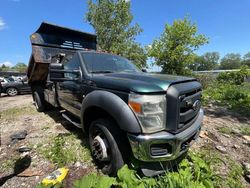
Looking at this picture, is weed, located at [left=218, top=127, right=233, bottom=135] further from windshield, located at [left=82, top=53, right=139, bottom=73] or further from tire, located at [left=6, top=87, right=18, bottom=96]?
tire, located at [left=6, top=87, right=18, bottom=96]

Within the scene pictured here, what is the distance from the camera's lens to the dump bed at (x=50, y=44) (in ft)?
19.2

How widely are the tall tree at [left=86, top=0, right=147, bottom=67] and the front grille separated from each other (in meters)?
18.9

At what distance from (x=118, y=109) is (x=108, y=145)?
63 cm

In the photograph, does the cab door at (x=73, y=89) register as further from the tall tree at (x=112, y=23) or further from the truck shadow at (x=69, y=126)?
the tall tree at (x=112, y=23)

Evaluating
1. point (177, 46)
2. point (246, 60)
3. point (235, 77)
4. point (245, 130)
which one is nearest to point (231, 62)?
point (246, 60)

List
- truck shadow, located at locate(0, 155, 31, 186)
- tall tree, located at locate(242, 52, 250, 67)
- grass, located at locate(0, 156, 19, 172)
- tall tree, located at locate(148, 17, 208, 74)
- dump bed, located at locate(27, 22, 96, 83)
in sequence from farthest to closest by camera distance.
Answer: tall tree, located at locate(242, 52, 250, 67), tall tree, located at locate(148, 17, 208, 74), dump bed, located at locate(27, 22, 96, 83), grass, located at locate(0, 156, 19, 172), truck shadow, located at locate(0, 155, 31, 186)

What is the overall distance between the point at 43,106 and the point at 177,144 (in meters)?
5.91

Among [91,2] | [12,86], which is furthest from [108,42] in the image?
[12,86]

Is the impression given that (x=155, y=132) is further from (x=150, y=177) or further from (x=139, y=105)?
(x=150, y=177)

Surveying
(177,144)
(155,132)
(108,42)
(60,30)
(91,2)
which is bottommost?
(177,144)

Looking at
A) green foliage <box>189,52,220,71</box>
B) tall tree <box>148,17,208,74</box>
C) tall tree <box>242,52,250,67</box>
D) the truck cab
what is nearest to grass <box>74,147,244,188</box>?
the truck cab

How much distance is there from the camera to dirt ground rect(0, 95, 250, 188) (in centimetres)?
305

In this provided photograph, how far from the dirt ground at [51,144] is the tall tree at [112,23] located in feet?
54.1

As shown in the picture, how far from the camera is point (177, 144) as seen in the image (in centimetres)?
232
